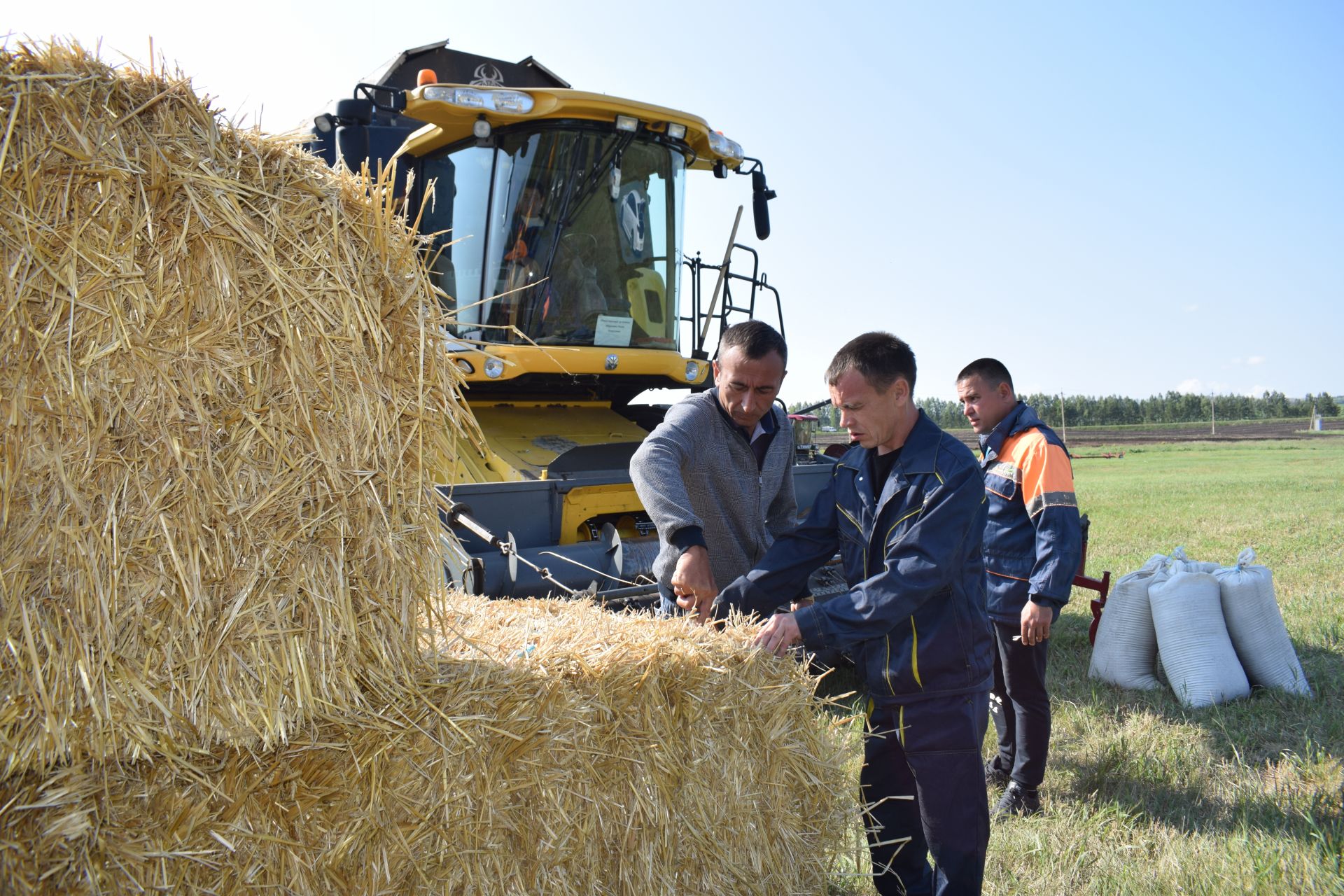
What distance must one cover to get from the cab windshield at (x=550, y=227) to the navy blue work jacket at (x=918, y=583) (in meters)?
3.25

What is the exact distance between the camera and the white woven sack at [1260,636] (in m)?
5.08

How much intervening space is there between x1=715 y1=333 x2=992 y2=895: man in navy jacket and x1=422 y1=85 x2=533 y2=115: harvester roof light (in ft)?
11.2

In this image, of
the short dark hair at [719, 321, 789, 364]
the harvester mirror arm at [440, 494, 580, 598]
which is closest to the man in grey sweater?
the short dark hair at [719, 321, 789, 364]

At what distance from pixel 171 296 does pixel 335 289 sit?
0.34 m

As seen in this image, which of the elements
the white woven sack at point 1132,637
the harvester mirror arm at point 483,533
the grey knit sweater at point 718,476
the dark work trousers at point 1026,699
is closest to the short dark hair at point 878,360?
the grey knit sweater at point 718,476

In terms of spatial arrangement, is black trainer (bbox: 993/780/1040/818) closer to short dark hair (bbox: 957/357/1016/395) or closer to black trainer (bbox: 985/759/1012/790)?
black trainer (bbox: 985/759/1012/790)

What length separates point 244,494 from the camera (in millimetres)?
1967

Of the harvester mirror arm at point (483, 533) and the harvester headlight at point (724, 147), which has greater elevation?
the harvester headlight at point (724, 147)

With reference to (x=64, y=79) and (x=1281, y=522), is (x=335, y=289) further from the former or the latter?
(x=1281, y=522)

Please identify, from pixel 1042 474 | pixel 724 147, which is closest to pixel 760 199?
pixel 724 147

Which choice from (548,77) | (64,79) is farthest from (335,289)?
(548,77)

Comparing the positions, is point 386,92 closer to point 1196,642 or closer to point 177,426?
point 177,426

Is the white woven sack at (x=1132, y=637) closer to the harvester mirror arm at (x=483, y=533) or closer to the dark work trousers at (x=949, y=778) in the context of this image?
the dark work trousers at (x=949, y=778)

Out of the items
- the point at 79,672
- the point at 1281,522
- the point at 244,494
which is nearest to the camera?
the point at 79,672
